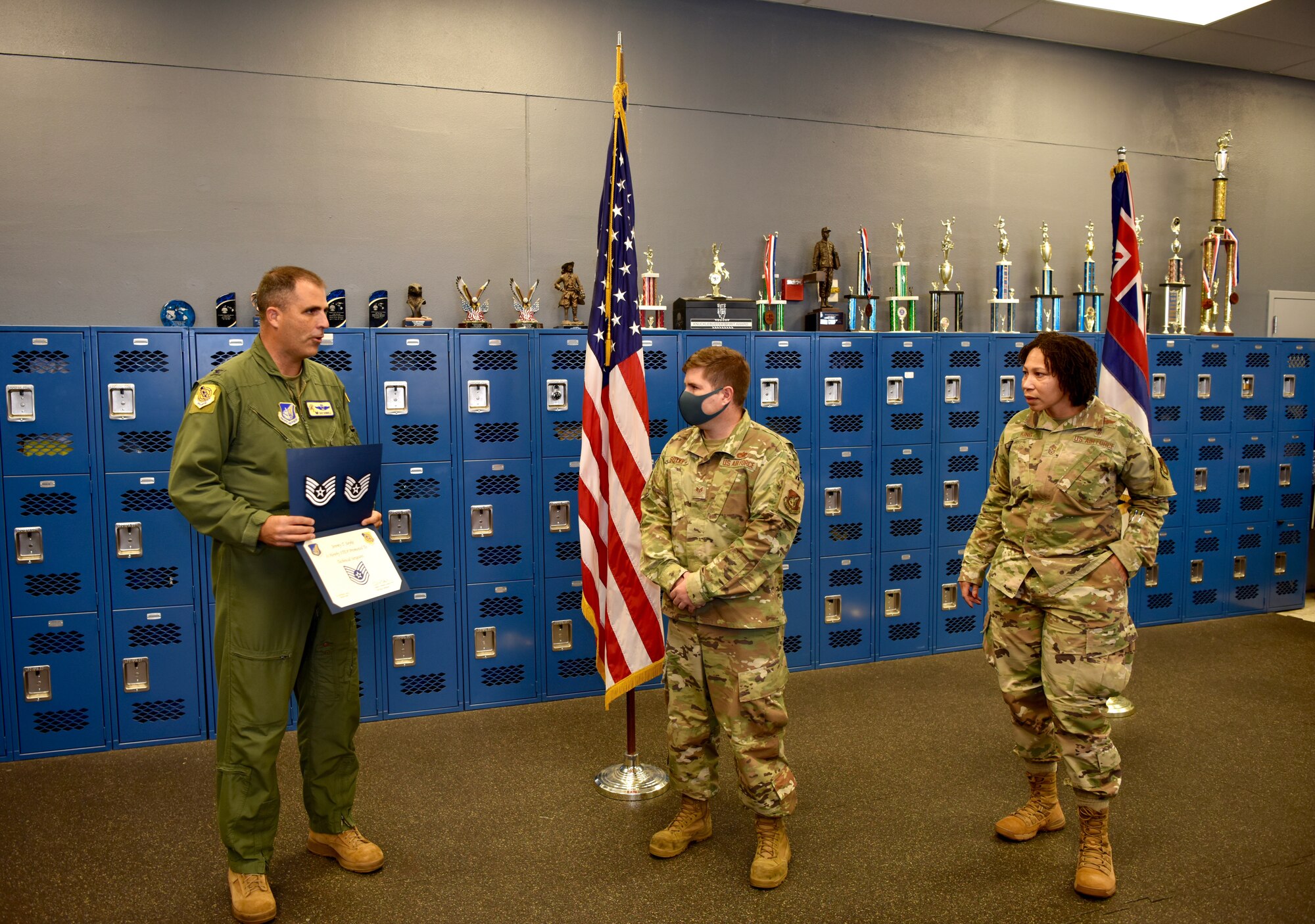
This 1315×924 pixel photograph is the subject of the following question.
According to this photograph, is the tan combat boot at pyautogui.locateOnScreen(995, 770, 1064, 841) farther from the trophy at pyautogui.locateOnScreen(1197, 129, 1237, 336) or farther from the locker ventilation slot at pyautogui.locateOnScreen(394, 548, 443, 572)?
the trophy at pyautogui.locateOnScreen(1197, 129, 1237, 336)

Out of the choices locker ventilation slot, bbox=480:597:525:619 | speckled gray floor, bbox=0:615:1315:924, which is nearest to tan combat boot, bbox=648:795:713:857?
speckled gray floor, bbox=0:615:1315:924

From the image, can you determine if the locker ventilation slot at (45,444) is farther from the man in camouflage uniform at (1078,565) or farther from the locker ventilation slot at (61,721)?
the man in camouflage uniform at (1078,565)

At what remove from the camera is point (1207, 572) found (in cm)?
525

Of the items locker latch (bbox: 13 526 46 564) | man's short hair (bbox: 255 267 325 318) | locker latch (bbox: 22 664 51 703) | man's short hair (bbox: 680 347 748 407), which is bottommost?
locker latch (bbox: 22 664 51 703)

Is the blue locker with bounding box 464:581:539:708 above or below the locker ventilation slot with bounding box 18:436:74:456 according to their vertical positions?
below

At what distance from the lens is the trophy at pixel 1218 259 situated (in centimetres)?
549

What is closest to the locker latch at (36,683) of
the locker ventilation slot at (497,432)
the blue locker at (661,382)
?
the locker ventilation slot at (497,432)

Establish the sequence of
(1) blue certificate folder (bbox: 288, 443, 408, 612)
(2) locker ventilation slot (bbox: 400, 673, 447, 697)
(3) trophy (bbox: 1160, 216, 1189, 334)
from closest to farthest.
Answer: (1) blue certificate folder (bbox: 288, 443, 408, 612)
(2) locker ventilation slot (bbox: 400, 673, 447, 697)
(3) trophy (bbox: 1160, 216, 1189, 334)

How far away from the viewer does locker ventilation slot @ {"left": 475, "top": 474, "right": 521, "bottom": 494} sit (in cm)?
388

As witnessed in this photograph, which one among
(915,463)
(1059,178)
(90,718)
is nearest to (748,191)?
(915,463)

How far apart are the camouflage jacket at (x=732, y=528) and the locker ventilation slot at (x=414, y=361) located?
1705 millimetres

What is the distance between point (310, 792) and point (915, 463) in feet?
10.7

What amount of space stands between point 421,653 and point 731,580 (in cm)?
208

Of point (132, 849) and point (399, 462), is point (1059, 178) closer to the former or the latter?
point (399, 462)
